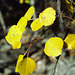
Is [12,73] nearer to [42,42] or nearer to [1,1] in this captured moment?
[42,42]

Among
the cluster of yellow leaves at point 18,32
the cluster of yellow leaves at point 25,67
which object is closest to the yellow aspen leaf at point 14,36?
the cluster of yellow leaves at point 18,32

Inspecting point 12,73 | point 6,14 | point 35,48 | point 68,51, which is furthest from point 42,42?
point 6,14

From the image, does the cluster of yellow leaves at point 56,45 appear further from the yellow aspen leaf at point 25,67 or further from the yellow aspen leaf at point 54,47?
the yellow aspen leaf at point 25,67

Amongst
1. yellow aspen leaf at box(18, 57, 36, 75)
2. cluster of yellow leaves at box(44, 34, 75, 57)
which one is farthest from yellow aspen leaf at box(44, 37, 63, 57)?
yellow aspen leaf at box(18, 57, 36, 75)

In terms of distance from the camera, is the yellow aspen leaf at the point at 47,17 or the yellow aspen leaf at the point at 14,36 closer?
the yellow aspen leaf at the point at 47,17

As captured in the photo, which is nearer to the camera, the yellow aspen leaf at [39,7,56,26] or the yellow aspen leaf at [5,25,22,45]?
the yellow aspen leaf at [39,7,56,26]

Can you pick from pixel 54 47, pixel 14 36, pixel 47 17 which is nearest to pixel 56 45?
pixel 54 47

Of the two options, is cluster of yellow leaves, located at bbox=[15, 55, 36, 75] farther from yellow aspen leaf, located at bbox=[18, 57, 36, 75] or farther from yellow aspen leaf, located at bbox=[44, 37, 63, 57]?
yellow aspen leaf, located at bbox=[44, 37, 63, 57]

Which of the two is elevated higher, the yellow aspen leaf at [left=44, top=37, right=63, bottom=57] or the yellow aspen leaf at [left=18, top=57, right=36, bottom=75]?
the yellow aspen leaf at [left=44, top=37, right=63, bottom=57]

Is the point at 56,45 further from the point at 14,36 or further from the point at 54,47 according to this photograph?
the point at 14,36
